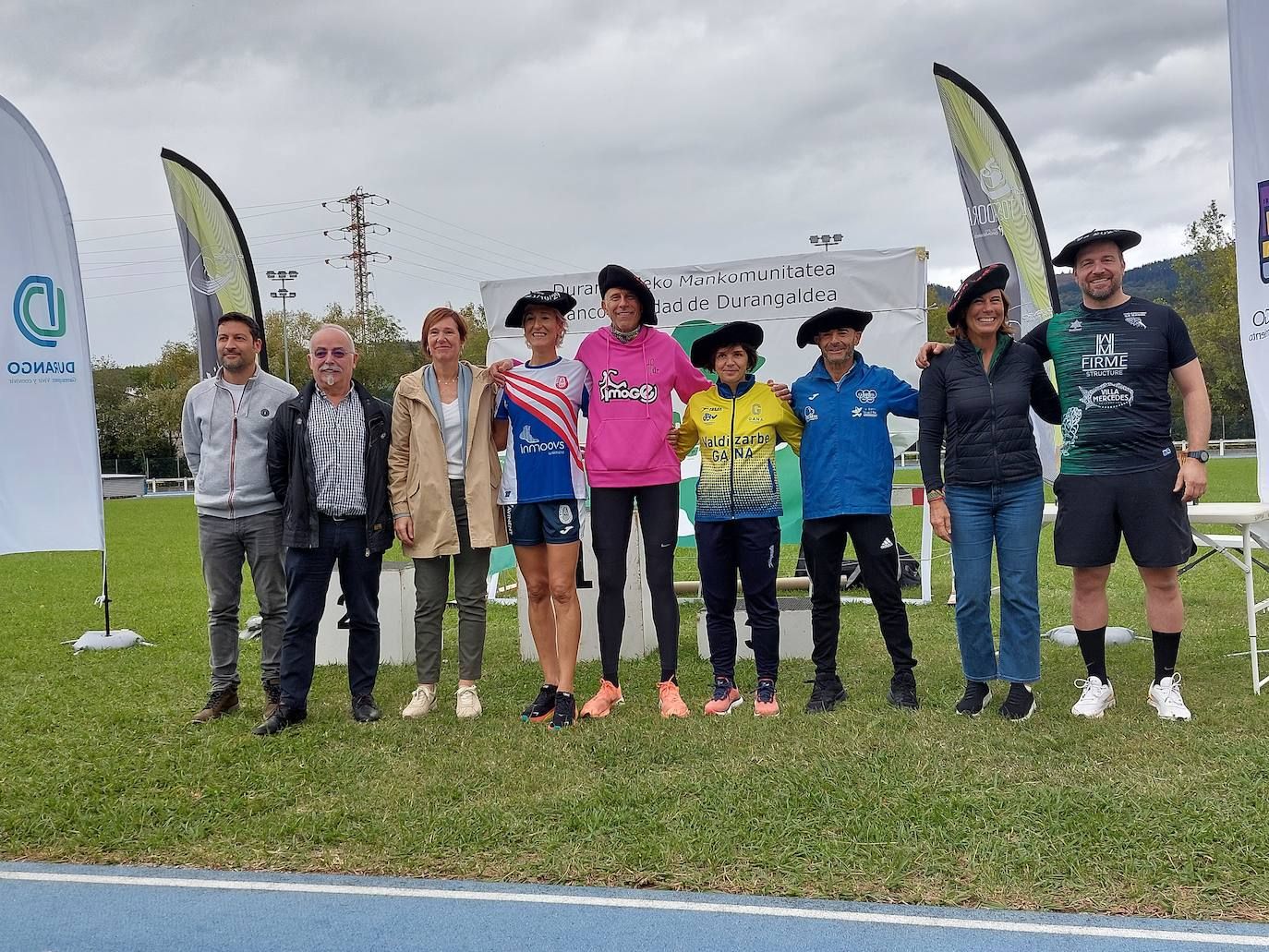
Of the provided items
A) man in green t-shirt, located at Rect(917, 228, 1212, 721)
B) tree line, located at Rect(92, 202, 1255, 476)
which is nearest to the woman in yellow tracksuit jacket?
man in green t-shirt, located at Rect(917, 228, 1212, 721)

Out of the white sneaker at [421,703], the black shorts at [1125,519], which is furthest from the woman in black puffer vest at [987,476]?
the white sneaker at [421,703]

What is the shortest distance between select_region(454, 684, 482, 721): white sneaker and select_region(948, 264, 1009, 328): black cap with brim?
2925 mm

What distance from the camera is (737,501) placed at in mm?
4855

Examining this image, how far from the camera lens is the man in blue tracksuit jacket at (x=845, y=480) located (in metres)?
4.76

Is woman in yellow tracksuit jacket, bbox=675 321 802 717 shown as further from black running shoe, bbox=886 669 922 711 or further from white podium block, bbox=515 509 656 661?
white podium block, bbox=515 509 656 661

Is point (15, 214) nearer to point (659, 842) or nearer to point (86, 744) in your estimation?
point (86, 744)

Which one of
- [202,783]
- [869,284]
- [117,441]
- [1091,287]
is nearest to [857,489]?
[1091,287]

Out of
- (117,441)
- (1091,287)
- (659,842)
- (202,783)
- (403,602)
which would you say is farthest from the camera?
(117,441)

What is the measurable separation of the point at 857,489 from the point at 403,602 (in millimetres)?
3281

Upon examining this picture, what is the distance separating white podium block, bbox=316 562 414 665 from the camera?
6.59 meters

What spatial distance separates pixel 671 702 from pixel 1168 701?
2233mm

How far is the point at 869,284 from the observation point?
7855 millimetres

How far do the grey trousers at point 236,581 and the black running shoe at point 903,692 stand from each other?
303 cm

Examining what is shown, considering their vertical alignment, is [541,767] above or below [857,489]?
below
